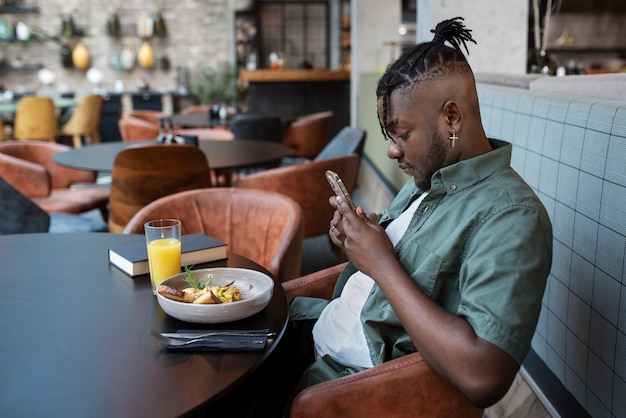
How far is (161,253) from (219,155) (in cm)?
220

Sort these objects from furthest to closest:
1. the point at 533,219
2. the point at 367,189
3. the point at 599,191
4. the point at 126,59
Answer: the point at 126,59
the point at 367,189
the point at 599,191
the point at 533,219

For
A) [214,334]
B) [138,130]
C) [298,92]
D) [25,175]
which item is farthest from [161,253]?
[298,92]

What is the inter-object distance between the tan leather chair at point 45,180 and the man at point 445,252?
259 cm

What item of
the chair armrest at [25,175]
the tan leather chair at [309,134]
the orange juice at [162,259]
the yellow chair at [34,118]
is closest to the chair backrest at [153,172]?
the chair armrest at [25,175]

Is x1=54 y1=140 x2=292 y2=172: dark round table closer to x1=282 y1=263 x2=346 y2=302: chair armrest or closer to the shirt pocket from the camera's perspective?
x1=282 y1=263 x2=346 y2=302: chair armrest

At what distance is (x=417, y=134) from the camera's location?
119 cm

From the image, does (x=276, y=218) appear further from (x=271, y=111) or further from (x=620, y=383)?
(x=271, y=111)

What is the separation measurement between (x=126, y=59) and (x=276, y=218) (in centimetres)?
927

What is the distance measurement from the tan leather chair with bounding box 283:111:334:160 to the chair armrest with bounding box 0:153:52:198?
2954 millimetres

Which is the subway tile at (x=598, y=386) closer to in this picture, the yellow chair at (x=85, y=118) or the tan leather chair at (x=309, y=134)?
the tan leather chair at (x=309, y=134)

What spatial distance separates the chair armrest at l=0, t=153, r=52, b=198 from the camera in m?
3.53

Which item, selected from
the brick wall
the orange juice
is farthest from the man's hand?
the brick wall

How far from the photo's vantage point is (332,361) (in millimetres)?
1299

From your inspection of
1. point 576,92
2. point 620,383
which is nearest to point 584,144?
point 576,92
